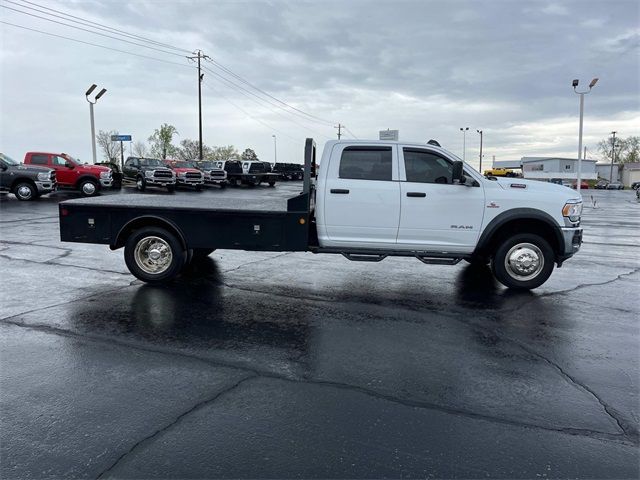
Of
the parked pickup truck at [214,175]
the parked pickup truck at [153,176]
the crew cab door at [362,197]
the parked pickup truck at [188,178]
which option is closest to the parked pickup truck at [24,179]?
the parked pickup truck at [153,176]

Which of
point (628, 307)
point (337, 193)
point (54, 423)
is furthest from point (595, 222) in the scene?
point (54, 423)

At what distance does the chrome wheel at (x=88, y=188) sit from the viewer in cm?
2455

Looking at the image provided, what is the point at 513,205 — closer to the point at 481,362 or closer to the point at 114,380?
the point at 481,362

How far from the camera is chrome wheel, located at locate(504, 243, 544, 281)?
7082 mm

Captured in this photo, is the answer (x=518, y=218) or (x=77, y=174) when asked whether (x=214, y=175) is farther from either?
(x=518, y=218)

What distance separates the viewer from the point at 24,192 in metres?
22.8

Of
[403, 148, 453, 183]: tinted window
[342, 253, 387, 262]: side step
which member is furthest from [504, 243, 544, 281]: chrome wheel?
[342, 253, 387, 262]: side step

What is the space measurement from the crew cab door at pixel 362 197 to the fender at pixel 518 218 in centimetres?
132

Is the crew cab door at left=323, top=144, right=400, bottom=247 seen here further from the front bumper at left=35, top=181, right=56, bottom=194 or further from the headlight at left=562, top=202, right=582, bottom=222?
the front bumper at left=35, top=181, right=56, bottom=194

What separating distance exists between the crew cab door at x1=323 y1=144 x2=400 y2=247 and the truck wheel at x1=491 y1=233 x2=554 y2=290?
1646mm

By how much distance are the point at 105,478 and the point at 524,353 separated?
152 inches

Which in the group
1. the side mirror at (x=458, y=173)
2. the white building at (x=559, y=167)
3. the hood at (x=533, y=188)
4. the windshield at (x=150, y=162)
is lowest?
the hood at (x=533, y=188)

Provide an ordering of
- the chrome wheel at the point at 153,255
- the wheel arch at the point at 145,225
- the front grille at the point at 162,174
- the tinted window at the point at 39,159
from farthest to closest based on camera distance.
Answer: the front grille at the point at 162,174
the tinted window at the point at 39,159
the chrome wheel at the point at 153,255
the wheel arch at the point at 145,225

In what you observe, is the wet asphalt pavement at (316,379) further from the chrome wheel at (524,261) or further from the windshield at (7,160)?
the windshield at (7,160)
